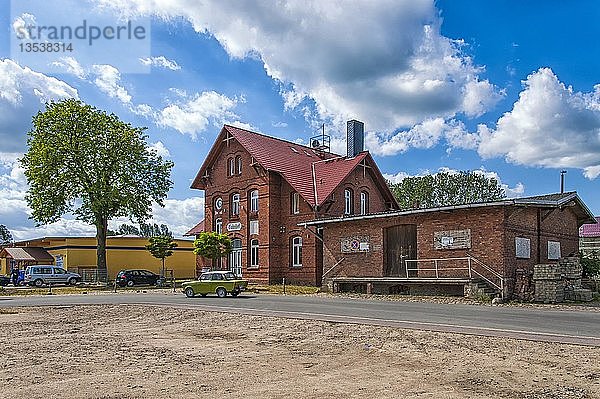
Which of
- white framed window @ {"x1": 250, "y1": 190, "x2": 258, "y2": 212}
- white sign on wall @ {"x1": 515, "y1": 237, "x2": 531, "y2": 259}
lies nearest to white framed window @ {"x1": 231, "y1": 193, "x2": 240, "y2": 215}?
white framed window @ {"x1": 250, "y1": 190, "x2": 258, "y2": 212}

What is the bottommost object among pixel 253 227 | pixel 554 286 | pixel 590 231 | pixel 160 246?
pixel 554 286

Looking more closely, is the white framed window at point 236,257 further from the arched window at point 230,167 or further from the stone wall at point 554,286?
the stone wall at point 554,286

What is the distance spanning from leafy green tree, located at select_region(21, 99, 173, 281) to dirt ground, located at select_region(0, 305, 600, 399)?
3072cm

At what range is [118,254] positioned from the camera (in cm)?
5694

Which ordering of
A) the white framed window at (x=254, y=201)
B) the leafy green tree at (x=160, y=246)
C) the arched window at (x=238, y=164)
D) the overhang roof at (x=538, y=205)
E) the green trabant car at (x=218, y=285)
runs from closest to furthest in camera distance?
the overhang roof at (x=538, y=205), the green trabant car at (x=218, y=285), the white framed window at (x=254, y=201), the arched window at (x=238, y=164), the leafy green tree at (x=160, y=246)

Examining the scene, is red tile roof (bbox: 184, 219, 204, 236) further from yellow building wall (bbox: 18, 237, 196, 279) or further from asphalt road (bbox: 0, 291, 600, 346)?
asphalt road (bbox: 0, 291, 600, 346)

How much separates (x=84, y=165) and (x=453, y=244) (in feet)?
94.5

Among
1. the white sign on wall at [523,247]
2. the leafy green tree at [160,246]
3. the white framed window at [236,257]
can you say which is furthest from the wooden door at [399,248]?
the leafy green tree at [160,246]

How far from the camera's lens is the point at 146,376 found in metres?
9.57

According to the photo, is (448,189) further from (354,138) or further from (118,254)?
(118,254)

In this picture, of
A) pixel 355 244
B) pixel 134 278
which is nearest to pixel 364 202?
pixel 355 244

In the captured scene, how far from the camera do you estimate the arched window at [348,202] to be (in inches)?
1683

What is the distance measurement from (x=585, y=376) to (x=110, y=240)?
5256 cm

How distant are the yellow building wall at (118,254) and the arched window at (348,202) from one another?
2285 cm
